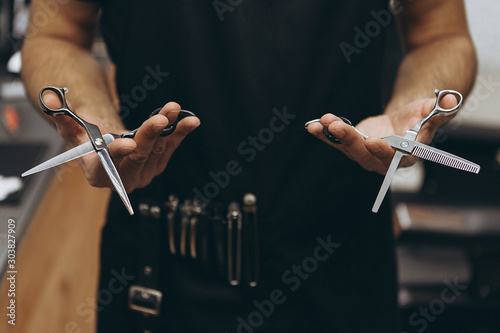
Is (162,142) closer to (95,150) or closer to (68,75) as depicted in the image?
(95,150)

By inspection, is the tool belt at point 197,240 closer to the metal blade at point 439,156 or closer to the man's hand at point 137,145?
the man's hand at point 137,145

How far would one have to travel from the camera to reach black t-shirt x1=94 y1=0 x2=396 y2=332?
0.83m

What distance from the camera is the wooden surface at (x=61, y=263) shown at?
1667 millimetres

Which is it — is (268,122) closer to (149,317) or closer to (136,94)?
(136,94)

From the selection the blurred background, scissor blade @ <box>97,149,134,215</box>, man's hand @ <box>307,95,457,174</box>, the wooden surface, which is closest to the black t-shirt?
man's hand @ <box>307,95,457,174</box>

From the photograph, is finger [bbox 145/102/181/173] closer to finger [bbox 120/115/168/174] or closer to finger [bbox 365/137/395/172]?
finger [bbox 120/115/168/174]

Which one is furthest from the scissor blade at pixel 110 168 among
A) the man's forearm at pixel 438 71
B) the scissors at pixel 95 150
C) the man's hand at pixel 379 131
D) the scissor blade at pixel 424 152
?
the man's forearm at pixel 438 71

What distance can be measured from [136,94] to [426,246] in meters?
1.06

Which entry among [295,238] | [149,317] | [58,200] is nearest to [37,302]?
[58,200]

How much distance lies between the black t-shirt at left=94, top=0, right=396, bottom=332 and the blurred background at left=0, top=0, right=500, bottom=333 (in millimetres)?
438

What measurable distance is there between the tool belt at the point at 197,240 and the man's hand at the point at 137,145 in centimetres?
17

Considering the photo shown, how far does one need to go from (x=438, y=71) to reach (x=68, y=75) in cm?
75

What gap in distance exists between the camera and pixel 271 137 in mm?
869

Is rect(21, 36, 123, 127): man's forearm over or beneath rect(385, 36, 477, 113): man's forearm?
beneath
